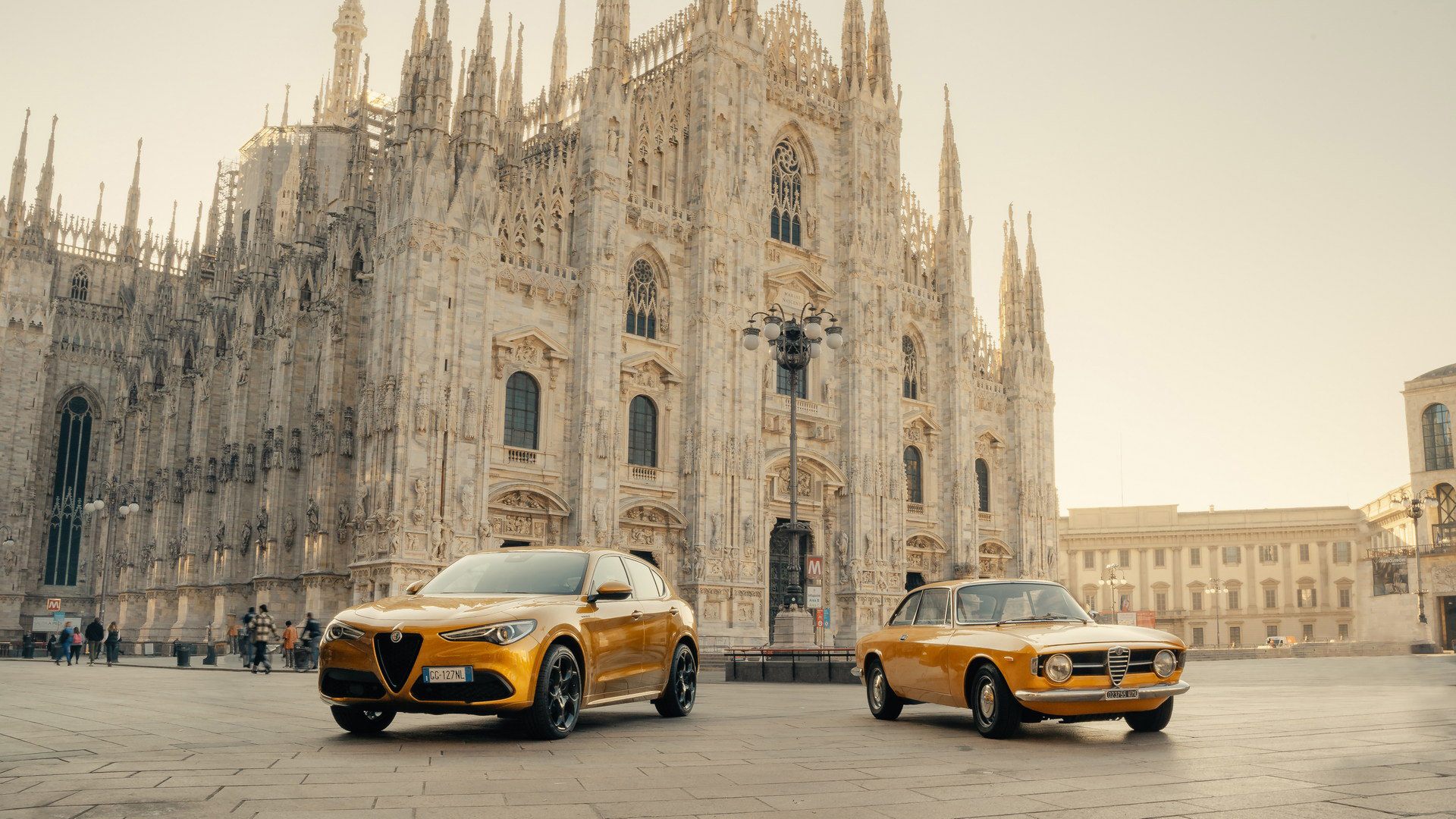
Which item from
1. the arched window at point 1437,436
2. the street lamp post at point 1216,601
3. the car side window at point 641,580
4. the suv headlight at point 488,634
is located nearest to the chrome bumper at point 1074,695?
the car side window at point 641,580

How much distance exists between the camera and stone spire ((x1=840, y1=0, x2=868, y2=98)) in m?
42.8

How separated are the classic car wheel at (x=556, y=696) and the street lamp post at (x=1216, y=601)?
7560cm

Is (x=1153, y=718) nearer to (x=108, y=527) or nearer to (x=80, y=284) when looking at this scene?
(x=108, y=527)

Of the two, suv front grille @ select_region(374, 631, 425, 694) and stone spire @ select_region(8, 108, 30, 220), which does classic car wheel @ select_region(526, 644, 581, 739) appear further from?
stone spire @ select_region(8, 108, 30, 220)

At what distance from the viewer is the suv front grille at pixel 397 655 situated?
8.57 m

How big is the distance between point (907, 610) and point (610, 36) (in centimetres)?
2788

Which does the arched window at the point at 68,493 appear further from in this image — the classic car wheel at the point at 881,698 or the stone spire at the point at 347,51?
the classic car wheel at the point at 881,698

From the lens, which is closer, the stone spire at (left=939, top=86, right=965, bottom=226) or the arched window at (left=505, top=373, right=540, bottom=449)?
the arched window at (left=505, top=373, right=540, bottom=449)

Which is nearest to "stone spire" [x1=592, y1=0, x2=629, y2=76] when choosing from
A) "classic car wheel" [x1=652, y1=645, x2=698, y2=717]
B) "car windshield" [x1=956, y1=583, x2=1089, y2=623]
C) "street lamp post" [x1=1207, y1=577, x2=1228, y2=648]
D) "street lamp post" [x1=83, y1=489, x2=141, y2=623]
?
"street lamp post" [x1=83, y1=489, x2=141, y2=623]

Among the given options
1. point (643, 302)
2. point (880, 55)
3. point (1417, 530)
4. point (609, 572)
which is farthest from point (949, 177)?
point (609, 572)

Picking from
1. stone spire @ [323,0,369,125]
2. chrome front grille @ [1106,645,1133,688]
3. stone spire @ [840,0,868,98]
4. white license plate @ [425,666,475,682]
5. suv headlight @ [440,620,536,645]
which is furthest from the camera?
Result: stone spire @ [323,0,369,125]

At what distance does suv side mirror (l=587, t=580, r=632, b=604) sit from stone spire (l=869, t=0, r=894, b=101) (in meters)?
36.9

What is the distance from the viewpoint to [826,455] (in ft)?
130

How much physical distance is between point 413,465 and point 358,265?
27.9 feet
